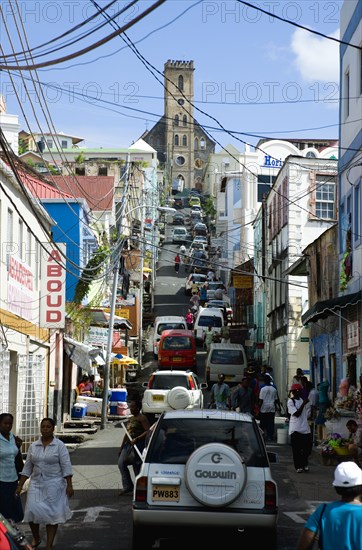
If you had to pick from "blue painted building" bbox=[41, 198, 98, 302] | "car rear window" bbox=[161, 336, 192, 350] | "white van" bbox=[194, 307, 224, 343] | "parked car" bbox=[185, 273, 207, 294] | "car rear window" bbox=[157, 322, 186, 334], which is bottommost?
"car rear window" bbox=[161, 336, 192, 350]

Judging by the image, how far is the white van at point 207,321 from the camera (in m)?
59.4

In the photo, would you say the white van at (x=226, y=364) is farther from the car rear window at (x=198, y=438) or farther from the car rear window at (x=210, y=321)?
the car rear window at (x=198, y=438)

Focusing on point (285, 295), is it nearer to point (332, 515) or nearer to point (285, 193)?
point (285, 193)

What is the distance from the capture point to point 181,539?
12.8 m

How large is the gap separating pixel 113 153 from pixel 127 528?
105m

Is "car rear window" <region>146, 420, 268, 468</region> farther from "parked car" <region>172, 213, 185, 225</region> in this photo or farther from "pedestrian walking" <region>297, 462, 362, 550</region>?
"parked car" <region>172, 213, 185, 225</region>

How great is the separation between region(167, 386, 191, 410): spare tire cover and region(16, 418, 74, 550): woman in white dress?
48.6 feet

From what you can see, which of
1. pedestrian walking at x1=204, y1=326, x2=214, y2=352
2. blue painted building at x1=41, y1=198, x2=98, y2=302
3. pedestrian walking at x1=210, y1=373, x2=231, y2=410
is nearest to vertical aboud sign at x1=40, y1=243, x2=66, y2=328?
pedestrian walking at x1=210, y1=373, x2=231, y2=410

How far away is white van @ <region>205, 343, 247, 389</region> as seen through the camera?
140ft

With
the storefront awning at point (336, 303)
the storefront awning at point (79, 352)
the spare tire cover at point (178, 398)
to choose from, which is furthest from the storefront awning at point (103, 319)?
the storefront awning at point (336, 303)

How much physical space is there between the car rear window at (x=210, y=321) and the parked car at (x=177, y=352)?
11864 mm

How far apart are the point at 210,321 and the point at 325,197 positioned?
16.9 m

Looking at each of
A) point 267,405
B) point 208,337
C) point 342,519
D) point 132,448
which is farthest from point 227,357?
point 342,519

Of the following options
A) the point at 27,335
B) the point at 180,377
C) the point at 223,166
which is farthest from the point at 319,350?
the point at 223,166
